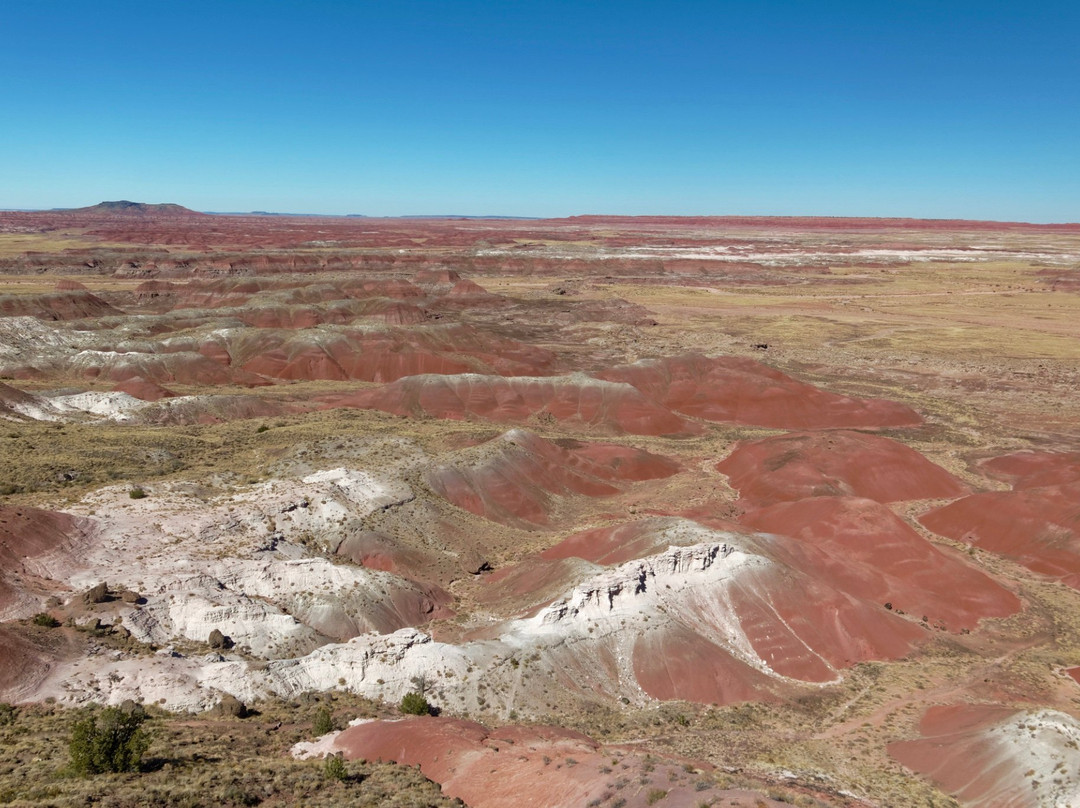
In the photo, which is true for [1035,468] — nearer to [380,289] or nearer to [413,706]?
[413,706]

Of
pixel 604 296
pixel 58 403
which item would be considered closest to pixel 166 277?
pixel 604 296

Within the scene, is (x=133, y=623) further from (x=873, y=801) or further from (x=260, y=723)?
(x=873, y=801)

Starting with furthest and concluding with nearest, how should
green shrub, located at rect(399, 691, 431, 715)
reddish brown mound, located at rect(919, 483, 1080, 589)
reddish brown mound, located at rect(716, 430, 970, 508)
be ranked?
reddish brown mound, located at rect(716, 430, 970, 508) → reddish brown mound, located at rect(919, 483, 1080, 589) → green shrub, located at rect(399, 691, 431, 715)

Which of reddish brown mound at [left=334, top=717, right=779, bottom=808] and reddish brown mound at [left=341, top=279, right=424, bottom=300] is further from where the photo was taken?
reddish brown mound at [left=341, top=279, right=424, bottom=300]

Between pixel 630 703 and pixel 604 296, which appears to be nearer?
pixel 630 703

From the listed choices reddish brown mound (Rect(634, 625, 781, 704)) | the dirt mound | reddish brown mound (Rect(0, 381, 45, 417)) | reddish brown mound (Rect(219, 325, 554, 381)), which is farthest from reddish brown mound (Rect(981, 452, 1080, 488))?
reddish brown mound (Rect(0, 381, 45, 417))

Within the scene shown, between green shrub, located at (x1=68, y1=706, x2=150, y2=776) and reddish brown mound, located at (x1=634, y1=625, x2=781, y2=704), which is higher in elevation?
green shrub, located at (x1=68, y1=706, x2=150, y2=776)

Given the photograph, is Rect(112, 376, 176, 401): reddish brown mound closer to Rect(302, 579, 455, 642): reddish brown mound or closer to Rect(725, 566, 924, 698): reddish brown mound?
Rect(302, 579, 455, 642): reddish brown mound
